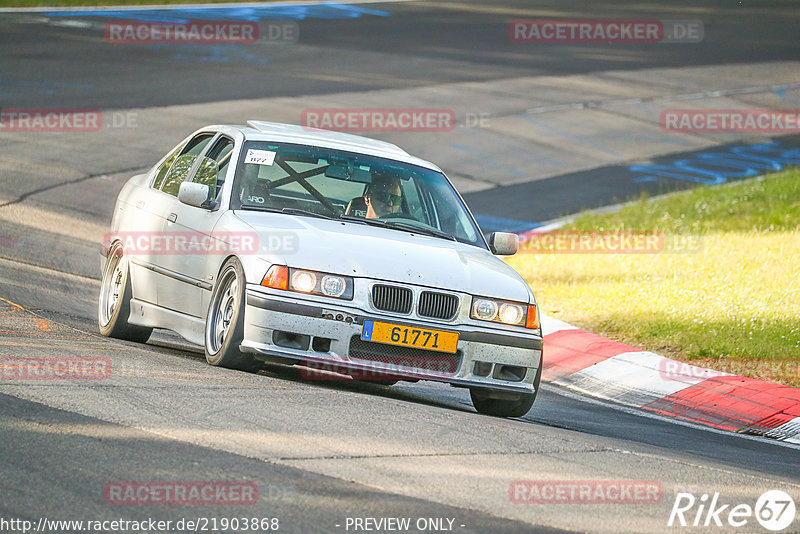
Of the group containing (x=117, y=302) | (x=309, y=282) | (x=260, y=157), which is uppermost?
(x=260, y=157)

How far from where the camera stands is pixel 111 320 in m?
9.32

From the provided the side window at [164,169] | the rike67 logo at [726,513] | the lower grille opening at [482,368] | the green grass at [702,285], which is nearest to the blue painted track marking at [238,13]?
the green grass at [702,285]

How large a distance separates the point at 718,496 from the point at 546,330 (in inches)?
232

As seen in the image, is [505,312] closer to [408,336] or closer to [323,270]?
[408,336]

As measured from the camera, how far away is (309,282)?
24.6 ft

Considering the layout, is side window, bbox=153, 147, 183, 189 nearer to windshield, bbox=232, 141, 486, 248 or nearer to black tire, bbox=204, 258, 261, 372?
windshield, bbox=232, 141, 486, 248

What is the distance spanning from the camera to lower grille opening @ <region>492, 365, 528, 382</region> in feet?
25.5

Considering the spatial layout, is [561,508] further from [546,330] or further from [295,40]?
[295,40]

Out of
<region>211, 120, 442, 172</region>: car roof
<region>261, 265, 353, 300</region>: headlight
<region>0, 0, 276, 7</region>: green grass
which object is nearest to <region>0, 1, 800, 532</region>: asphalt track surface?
<region>261, 265, 353, 300</region>: headlight

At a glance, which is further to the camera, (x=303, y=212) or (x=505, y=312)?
(x=303, y=212)

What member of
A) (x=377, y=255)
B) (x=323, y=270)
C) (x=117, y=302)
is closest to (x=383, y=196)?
(x=377, y=255)

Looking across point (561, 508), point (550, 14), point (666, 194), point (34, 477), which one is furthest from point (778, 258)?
point (550, 14)

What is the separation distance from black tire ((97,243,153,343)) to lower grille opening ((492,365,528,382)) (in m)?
2.89

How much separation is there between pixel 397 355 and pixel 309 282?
0.67 metres
